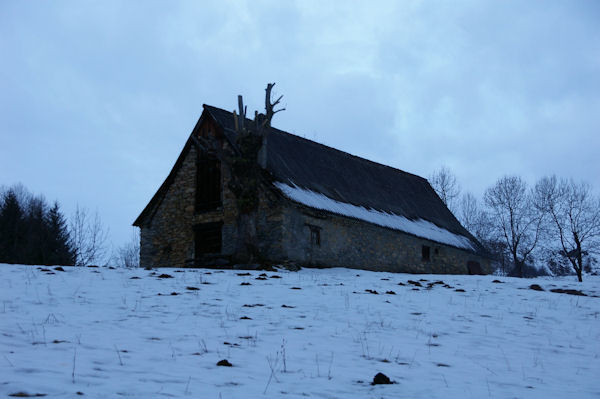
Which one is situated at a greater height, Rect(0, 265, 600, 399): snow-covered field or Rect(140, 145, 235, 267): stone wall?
Rect(140, 145, 235, 267): stone wall

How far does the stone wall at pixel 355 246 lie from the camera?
2169 cm

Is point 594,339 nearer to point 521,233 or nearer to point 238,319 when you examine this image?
point 238,319

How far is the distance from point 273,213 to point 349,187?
21.6 feet

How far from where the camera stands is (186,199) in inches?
953

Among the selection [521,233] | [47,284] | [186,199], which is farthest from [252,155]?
[521,233]

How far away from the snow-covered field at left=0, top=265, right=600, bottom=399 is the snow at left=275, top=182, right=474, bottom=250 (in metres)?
7.80

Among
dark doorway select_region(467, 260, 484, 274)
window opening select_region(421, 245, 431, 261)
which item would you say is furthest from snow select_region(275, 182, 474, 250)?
dark doorway select_region(467, 260, 484, 274)

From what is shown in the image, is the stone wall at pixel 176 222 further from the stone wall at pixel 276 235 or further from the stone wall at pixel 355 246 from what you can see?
the stone wall at pixel 355 246

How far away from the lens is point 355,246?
23.8 m

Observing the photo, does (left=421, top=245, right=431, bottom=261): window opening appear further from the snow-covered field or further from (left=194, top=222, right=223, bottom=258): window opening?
the snow-covered field

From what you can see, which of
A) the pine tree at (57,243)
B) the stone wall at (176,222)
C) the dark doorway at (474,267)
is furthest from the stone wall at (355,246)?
the pine tree at (57,243)

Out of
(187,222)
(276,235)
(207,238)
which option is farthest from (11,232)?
(276,235)

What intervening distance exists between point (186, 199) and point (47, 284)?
12.1 m

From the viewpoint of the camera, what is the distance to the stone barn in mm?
21188
